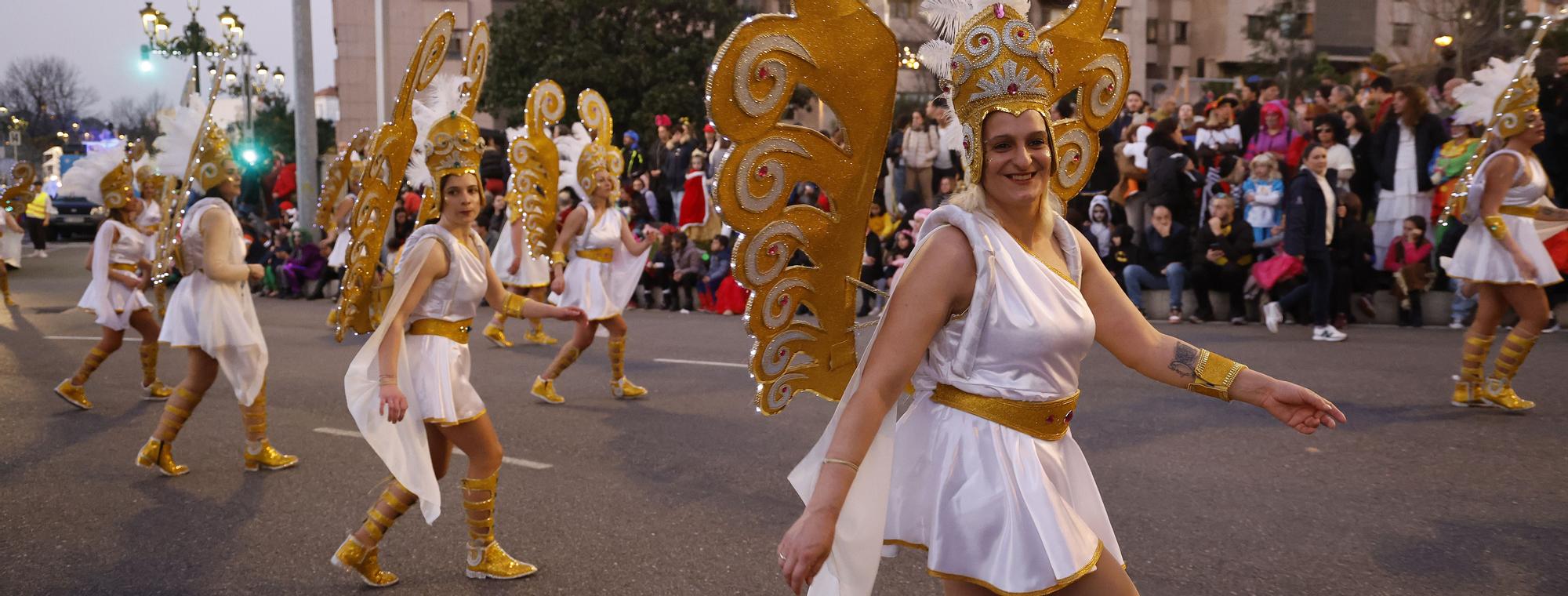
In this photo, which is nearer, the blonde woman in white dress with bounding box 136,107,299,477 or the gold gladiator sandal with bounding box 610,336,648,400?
the blonde woman in white dress with bounding box 136,107,299,477

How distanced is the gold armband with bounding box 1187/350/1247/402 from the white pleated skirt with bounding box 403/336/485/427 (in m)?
2.91

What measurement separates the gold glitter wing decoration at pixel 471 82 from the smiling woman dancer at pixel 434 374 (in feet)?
0.17

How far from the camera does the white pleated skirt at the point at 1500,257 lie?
746 cm

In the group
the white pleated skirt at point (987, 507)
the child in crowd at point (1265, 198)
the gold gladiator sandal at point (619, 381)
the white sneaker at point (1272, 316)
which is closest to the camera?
the white pleated skirt at point (987, 507)

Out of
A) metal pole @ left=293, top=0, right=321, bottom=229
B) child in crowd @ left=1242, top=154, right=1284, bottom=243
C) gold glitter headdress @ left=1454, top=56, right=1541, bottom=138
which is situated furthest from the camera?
metal pole @ left=293, top=0, right=321, bottom=229

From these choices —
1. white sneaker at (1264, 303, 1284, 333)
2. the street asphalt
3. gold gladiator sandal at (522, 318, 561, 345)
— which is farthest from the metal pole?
white sneaker at (1264, 303, 1284, 333)

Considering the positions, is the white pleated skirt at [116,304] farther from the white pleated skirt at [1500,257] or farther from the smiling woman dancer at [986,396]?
the white pleated skirt at [1500,257]

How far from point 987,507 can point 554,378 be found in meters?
6.99

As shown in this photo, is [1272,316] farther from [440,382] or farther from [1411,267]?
[440,382]

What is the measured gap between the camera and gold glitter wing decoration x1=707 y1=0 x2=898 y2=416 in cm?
272

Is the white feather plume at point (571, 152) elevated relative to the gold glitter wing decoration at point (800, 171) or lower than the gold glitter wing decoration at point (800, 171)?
elevated

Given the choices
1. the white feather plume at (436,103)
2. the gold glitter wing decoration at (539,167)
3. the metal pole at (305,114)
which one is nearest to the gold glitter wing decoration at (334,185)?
the white feather plume at (436,103)

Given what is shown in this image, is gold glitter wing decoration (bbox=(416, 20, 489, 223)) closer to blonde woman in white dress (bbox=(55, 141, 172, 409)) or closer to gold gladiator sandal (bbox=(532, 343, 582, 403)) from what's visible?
gold gladiator sandal (bbox=(532, 343, 582, 403))

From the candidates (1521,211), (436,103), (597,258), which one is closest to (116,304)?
(597,258)
